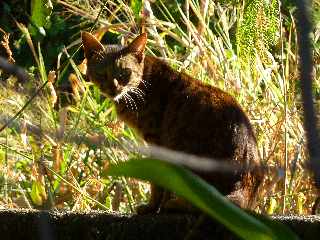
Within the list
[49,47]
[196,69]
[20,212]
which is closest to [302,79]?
[20,212]

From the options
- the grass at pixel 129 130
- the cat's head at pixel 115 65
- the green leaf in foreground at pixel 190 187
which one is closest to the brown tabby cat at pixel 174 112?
the cat's head at pixel 115 65

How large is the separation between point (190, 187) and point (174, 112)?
7.03ft

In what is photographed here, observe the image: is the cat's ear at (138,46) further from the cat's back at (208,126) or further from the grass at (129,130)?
the cat's back at (208,126)

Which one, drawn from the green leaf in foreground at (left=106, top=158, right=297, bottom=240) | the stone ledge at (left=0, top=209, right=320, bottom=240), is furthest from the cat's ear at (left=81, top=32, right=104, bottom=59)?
the green leaf in foreground at (left=106, top=158, right=297, bottom=240)

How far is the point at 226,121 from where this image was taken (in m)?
2.58

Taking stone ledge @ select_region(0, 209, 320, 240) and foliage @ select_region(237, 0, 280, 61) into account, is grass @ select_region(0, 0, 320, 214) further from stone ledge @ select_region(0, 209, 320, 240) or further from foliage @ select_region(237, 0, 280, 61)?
stone ledge @ select_region(0, 209, 320, 240)

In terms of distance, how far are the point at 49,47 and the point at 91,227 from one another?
16.7 ft

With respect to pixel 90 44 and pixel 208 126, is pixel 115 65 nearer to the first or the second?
Answer: pixel 90 44

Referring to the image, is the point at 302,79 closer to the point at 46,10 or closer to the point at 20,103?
the point at 46,10

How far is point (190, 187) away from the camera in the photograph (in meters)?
0.69

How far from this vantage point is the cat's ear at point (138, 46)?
10.8ft

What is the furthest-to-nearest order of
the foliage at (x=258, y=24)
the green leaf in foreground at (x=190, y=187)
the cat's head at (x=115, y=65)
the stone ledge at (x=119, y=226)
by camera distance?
the cat's head at (x=115, y=65) → the stone ledge at (x=119, y=226) → the foliage at (x=258, y=24) → the green leaf in foreground at (x=190, y=187)

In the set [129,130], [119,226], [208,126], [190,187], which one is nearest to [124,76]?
[129,130]


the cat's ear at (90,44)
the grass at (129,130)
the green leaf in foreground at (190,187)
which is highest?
the green leaf in foreground at (190,187)
